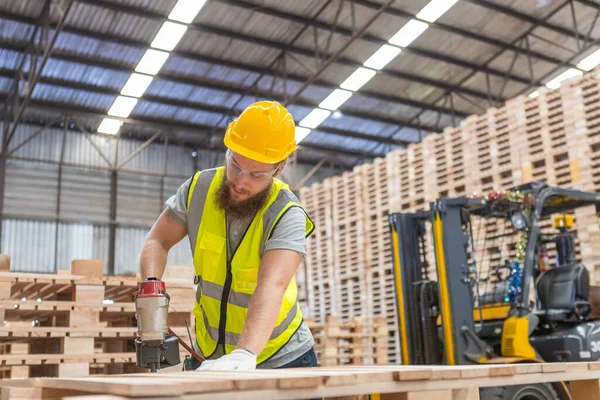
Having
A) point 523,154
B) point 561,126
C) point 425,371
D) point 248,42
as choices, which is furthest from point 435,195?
point 425,371

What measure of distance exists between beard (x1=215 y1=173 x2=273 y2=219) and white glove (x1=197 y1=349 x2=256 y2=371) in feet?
2.10

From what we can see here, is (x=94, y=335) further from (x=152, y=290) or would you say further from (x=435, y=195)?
(x=435, y=195)

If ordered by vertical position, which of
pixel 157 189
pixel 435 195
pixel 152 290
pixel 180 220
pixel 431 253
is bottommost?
pixel 152 290

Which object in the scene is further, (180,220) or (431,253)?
(431,253)

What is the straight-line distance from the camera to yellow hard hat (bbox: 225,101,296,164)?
258cm

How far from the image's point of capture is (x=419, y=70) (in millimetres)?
15445

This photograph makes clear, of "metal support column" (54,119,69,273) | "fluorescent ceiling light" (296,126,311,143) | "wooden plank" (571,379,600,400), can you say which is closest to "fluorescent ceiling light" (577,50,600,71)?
"fluorescent ceiling light" (296,126,311,143)

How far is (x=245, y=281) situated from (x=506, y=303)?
3.76m

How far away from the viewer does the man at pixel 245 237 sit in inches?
102

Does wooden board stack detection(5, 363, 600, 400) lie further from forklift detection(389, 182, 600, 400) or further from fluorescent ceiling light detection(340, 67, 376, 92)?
fluorescent ceiling light detection(340, 67, 376, 92)

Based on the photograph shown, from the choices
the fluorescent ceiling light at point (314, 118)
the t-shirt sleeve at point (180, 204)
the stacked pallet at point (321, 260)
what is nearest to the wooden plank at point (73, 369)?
the t-shirt sleeve at point (180, 204)

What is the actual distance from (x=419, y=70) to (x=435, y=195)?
5.73m

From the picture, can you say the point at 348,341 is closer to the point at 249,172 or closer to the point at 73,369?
the point at 73,369

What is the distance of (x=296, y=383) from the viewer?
167 centimetres
